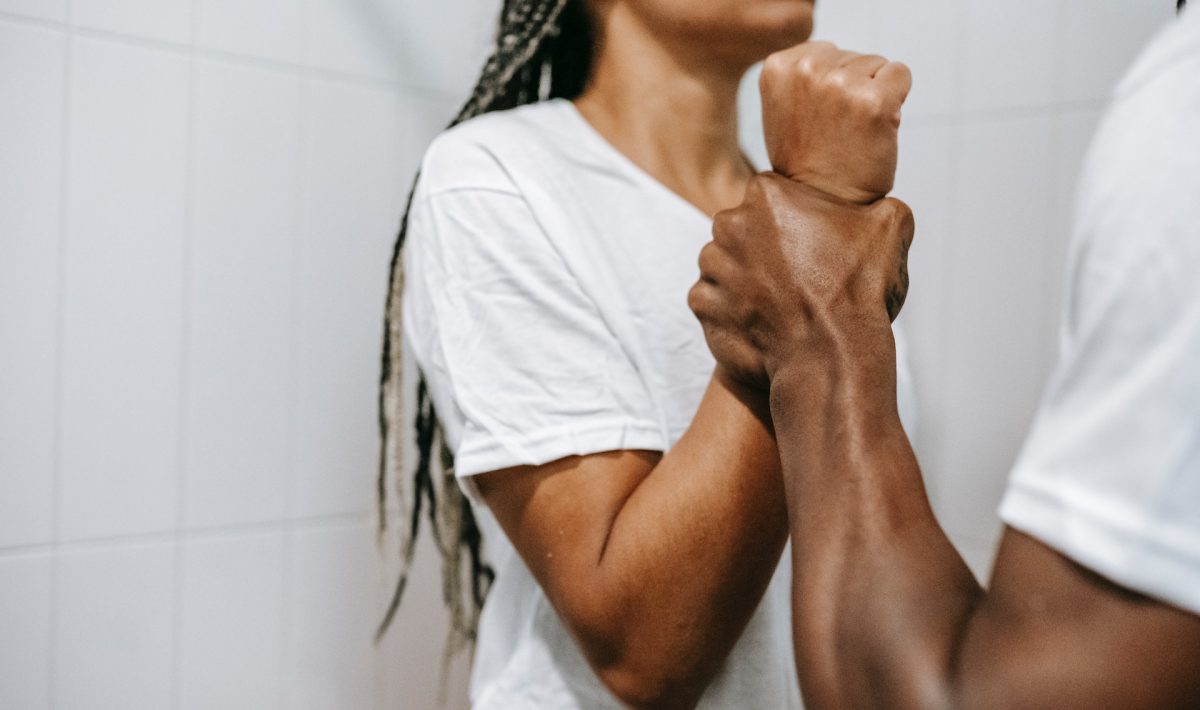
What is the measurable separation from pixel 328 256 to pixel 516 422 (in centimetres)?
46

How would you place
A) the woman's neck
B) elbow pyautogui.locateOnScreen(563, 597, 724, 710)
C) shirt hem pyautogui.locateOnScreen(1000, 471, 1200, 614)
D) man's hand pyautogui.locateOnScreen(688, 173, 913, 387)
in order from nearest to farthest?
shirt hem pyautogui.locateOnScreen(1000, 471, 1200, 614), man's hand pyautogui.locateOnScreen(688, 173, 913, 387), elbow pyautogui.locateOnScreen(563, 597, 724, 710), the woman's neck

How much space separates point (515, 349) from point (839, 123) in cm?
24

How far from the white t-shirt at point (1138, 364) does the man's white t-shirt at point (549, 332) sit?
0.34 metres

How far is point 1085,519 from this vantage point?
0.95 ft

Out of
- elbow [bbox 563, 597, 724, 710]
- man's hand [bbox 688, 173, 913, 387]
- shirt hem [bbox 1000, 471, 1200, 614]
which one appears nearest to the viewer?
shirt hem [bbox 1000, 471, 1200, 614]

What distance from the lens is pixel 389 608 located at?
3.40ft

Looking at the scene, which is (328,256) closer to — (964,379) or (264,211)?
(264,211)

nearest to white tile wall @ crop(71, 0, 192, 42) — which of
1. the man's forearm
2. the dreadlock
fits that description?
the dreadlock

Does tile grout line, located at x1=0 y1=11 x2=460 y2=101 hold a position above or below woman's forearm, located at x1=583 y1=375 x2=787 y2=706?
above

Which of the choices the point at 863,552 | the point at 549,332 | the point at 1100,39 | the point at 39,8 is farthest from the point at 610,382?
the point at 1100,39

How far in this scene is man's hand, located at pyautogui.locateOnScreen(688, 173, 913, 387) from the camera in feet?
1.54

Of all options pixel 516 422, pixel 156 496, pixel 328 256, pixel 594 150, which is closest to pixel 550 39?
pixel 594 150

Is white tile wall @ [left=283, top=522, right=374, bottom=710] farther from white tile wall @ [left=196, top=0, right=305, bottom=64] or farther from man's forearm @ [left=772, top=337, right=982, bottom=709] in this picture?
man's forearm @ [left=772, top=337, right=982, bottom=709]

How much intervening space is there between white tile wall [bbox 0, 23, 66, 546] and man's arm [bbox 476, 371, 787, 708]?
18.5 inches
